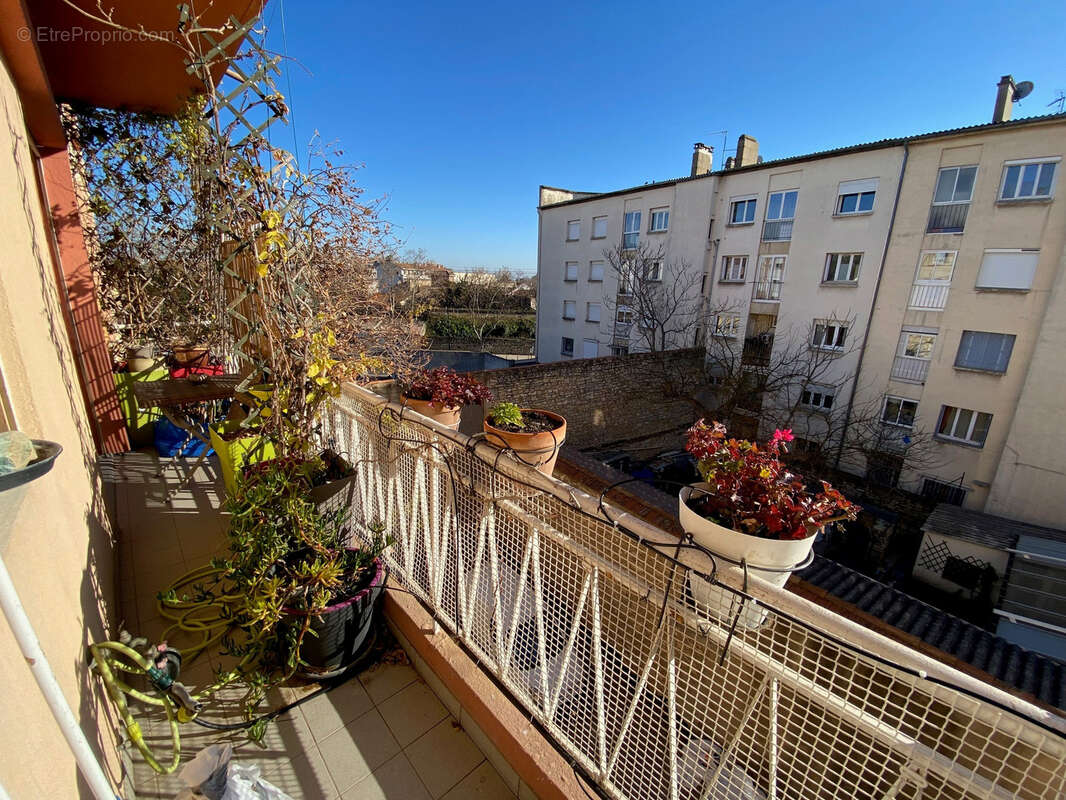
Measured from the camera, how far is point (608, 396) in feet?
42.4

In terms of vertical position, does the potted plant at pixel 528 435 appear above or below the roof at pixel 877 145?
below

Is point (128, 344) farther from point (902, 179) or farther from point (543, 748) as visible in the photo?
point (902, 179)

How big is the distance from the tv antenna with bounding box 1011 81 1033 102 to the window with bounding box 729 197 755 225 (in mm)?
6235

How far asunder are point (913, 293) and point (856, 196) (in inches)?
121

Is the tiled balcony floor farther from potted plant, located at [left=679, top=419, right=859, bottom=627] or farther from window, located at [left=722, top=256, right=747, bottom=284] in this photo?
window, located at [left=722, top=256, right=747, bottom=284]

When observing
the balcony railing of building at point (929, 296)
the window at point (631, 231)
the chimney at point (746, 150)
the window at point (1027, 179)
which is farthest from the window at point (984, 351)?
the window at point (631, 231)

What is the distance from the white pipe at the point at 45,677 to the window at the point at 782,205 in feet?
53.7

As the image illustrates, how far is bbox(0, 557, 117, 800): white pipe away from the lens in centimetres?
74

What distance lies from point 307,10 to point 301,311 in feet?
6.91

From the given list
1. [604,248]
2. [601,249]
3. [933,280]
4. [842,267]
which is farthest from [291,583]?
[601,249]

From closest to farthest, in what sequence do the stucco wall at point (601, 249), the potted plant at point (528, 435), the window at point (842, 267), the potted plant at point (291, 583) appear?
the potted plant at point (291, 583), the potted plant at point (528, 435), the window at point (842, 267), the stucco wall at point (601, 249)

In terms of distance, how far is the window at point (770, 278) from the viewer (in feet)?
45.4

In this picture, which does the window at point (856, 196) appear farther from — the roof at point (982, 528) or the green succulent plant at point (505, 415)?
the green succulent plant at point (505, 415)

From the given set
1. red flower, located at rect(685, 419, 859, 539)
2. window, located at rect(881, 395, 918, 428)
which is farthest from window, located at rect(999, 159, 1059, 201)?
red flower, located at rect(685, 419, 859, 539)
